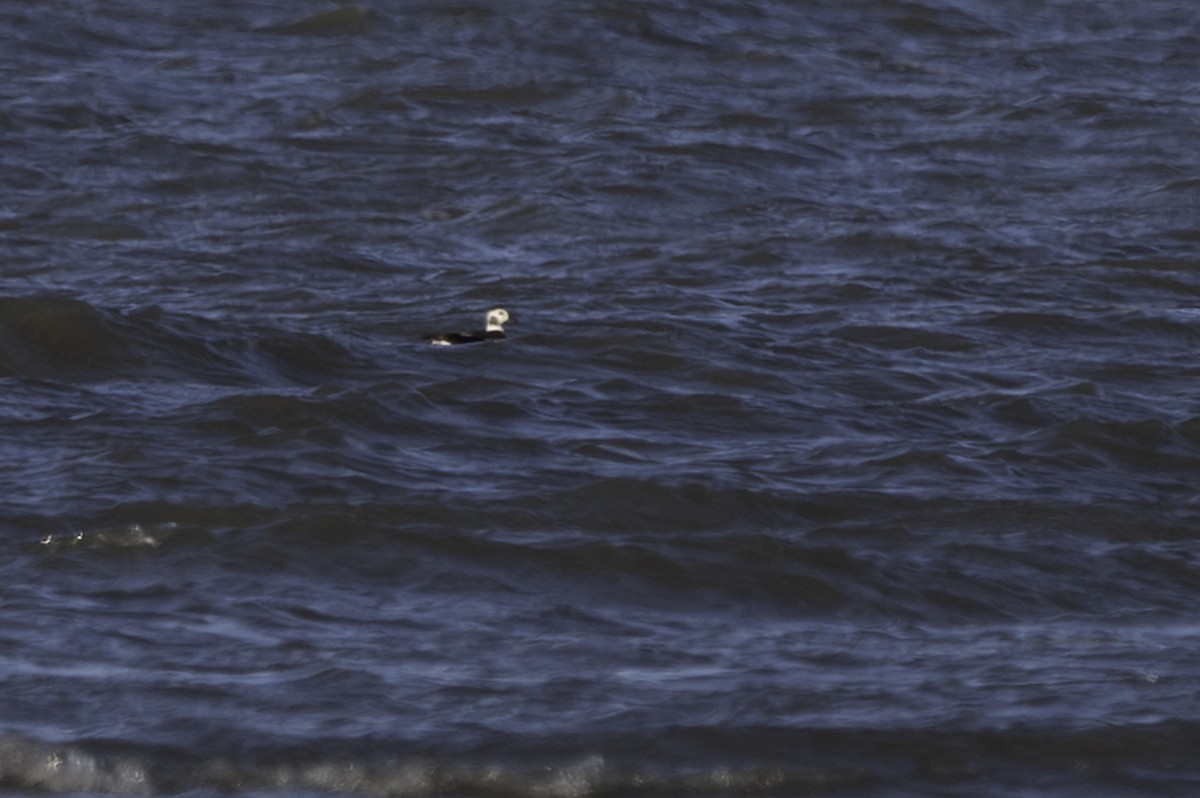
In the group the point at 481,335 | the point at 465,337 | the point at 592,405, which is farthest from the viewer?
the point at 481,335

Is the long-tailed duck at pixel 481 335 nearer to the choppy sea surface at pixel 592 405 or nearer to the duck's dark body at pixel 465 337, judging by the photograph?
the duck's dark body at pixel 465 337

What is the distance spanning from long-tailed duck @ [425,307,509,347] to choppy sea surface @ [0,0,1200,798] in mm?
113

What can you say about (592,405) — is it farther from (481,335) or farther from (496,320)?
(496,320)

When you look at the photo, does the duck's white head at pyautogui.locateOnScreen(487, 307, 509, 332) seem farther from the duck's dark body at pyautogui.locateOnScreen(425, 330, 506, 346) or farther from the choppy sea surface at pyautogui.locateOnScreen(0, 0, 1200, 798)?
the choppy sea surface at pyautogui.locateOnScreen(0, 0, 1200, 798)

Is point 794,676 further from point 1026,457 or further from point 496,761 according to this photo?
point 1026,457

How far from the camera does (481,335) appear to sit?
11344 millimetres

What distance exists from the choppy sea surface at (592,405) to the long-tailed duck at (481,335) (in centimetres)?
11

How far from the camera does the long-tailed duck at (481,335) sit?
1124cm

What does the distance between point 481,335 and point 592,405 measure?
1.00 m

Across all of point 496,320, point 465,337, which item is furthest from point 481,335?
point 496,320

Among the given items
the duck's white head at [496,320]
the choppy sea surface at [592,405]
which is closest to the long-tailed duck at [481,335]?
the duck's white head at [496,320]

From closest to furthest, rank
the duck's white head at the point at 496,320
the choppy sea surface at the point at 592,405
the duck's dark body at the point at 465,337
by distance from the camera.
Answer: the choppy sea surface at the point at 592,405 < the duck's dark body at the point at 465,337 < the duck's white head at the point at 496,320

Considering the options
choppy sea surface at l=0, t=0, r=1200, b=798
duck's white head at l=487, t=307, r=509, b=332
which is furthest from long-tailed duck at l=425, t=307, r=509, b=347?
choppy sea surface at l=0, t=0, r=1200, b=798

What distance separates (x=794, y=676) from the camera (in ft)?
23.8
